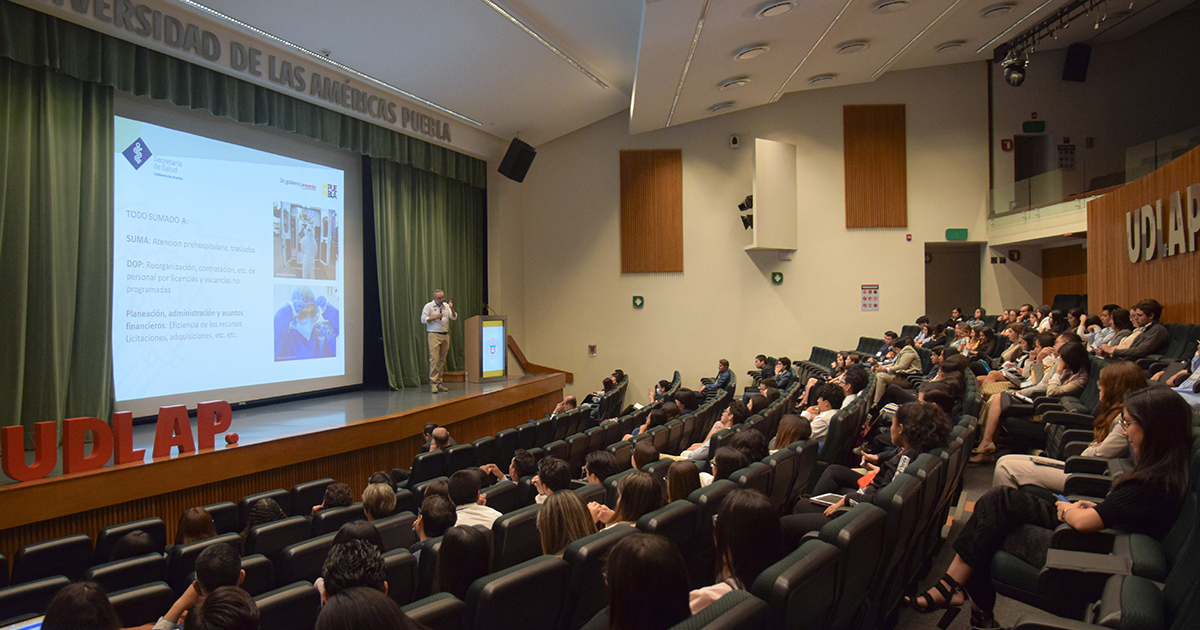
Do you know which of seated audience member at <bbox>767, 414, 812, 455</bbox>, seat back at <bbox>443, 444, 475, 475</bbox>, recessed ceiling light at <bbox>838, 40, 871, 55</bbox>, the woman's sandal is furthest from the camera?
recessed ceiling light at <bbox>838, 40, 871, 55</bbox>

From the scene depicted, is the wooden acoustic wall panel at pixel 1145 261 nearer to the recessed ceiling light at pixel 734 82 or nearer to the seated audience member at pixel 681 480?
the recessed ceiling light at pixel 734 82

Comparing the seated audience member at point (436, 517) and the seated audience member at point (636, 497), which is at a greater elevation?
the seated audience member at point (636, 497)

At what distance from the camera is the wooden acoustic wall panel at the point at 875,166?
37.5ft

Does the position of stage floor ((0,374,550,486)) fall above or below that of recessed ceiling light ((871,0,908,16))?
below

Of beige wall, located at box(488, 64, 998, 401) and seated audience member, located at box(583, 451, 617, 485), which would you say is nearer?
seated audience member, located at box(583, 451, 617, 485)

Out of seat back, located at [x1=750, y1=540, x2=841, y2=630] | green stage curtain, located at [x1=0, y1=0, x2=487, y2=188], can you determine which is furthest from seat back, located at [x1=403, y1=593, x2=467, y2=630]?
green stage curtain, located at [x1=0, y1=0, x2=487, y2=188]

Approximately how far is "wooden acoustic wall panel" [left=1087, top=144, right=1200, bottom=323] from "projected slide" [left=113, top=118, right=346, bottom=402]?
29.0 feet

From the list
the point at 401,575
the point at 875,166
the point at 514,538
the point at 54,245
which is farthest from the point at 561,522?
the point at 875,166

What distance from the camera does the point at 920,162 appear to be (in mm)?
11438

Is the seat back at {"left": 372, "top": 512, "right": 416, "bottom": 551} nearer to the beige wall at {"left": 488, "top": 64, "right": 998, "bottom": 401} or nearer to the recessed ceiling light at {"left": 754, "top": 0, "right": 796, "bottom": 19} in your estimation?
the recessed ceiling light at {"left": 754, "top": 0, "right": 796, "bottom": 19}

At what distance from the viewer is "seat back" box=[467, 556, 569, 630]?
1754 millimetres

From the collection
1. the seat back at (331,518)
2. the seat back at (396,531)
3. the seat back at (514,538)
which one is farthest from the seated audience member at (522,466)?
the seat back at (514,538)

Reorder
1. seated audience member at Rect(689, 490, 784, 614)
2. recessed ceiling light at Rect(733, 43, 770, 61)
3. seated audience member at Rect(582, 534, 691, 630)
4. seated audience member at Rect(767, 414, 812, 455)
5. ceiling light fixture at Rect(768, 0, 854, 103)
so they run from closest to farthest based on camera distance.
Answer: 1. seated audience member at Rect(582, 534, 691, 630)
2. seated audience member at Rect(689, 490, 784, 614)
3. seated audience member at Rect(767, 414, 812, 455)
4. ceiling light fixture at Rect(768, 0, 854, 103)
5. recessed ceiling light at Rect(733, 43, 770, 61)

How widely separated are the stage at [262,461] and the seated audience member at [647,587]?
14.8 feet
